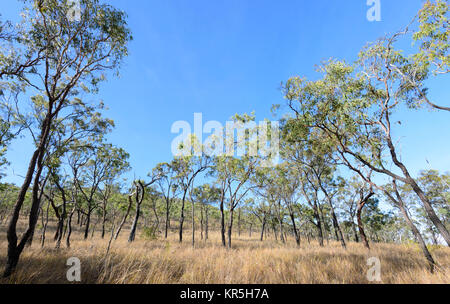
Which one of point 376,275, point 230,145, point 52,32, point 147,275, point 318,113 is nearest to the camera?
point 147,275

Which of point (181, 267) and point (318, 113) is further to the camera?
point (318, 113)

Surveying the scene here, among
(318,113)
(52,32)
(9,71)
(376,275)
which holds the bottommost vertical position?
(376,275)

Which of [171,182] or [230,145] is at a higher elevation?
[230,145]

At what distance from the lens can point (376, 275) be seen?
5.79 meters

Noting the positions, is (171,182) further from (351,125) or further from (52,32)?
(351,125)

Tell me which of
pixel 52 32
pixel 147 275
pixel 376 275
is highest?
pixel 52 32
